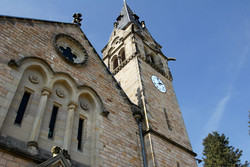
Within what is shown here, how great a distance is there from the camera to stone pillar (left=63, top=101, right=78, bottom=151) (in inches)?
273

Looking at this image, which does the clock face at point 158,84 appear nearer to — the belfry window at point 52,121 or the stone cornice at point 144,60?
the stone cornice at point 144,60

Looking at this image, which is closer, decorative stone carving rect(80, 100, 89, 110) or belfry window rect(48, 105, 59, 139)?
belfry window rect(48, 105, 59, 139)

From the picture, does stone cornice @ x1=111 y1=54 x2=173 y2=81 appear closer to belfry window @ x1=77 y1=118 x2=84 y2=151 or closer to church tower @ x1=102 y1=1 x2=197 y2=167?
church tower @ x1=102 y1=1 x2=197 y2=167

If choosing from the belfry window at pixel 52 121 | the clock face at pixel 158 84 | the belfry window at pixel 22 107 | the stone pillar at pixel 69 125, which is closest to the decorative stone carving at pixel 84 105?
the stone pillar at pixel 69 125

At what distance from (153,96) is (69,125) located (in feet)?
19.1

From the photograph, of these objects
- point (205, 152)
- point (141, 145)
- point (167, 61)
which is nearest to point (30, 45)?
point (141, 145)

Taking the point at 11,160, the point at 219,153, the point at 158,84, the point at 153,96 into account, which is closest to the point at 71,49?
the point at 153,96

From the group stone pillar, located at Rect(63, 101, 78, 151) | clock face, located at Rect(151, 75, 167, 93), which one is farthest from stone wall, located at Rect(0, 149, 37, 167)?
clock face, located at Rect(151, 75, 167, 93)

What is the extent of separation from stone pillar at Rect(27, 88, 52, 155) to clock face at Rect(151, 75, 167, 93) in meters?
7.36

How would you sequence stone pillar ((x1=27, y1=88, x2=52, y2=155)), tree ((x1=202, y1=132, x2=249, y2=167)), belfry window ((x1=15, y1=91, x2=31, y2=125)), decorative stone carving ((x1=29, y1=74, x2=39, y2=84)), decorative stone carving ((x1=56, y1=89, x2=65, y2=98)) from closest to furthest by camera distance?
stone pillar ((x1=27, y1=88, x2=52, y2=155))
belfry window ((x1=15, y1=91, x2=31, y2=125))
decorative stone carving ((x1=29, y1=74, x2=39, y2=84))
decorative stone carving ((x1=56, y1=89, x2=65, y2=98))
tree ((x1=202, y1=132, x2=249, y2=167))

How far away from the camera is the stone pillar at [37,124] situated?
603cm

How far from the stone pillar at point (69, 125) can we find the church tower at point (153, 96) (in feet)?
10.0

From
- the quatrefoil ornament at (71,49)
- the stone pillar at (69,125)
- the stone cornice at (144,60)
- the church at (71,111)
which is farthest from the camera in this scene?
the stone cornice at (144,60)

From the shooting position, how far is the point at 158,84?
14.1 m
